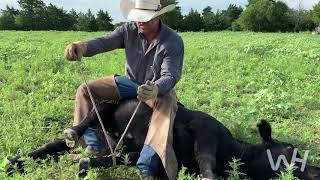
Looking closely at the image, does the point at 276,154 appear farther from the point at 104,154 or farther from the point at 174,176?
the point at 104,154

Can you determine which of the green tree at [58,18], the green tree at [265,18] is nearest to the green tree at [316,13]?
the green tree at [265,18]

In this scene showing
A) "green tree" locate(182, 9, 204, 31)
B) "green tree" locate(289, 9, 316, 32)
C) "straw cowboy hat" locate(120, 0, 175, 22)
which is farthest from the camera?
"green tree" locate(289, 9, 316, 32)

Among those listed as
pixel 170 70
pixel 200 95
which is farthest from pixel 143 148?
pixel 200 95

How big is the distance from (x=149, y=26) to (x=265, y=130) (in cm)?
153

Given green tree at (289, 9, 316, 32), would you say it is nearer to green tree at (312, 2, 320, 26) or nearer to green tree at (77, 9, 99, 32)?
green tree at (312, 2, 320, 26)

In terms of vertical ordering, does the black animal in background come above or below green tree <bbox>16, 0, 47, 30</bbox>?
above

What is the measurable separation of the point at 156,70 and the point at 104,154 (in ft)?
3.16

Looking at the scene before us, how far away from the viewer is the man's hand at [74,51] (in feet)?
16.8

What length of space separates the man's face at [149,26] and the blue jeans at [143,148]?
1.75 ft

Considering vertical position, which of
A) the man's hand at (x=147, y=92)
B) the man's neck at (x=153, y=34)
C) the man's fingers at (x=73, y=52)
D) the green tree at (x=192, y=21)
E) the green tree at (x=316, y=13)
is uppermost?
the man's neck at (x=153, y=34)

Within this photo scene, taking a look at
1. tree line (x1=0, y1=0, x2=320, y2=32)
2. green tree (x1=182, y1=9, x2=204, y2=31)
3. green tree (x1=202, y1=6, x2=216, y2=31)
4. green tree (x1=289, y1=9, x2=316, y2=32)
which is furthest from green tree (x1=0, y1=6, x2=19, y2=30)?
green tree (x1=289, y1=9, x2=316, y2=32)

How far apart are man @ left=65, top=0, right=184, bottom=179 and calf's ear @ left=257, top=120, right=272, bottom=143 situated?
0.80 metres

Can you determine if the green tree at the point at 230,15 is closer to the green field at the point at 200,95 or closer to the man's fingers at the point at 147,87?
the green field at the point at 200,95

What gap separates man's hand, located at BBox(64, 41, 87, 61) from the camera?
5121 millimetres
